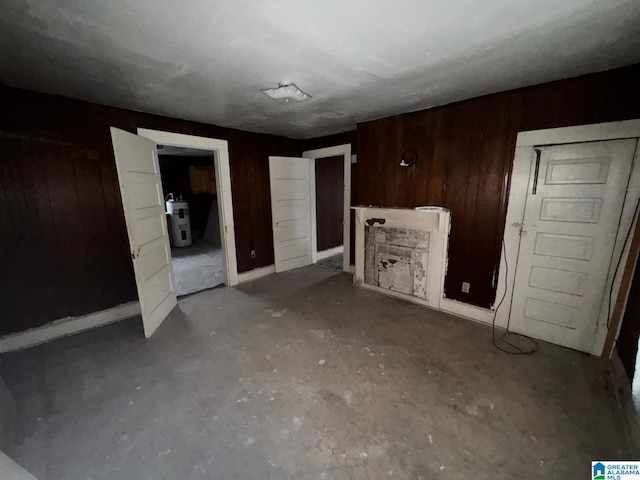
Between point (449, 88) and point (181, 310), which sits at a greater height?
point (449, 88)

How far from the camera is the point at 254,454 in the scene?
1405mm

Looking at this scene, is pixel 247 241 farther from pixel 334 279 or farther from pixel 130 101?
pixel 130 101

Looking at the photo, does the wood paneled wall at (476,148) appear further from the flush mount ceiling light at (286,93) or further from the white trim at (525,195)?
the flush mount ceiling light at (286,93)

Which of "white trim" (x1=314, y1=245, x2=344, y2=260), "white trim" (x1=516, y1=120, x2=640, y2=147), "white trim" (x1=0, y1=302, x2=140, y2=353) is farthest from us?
"white trim" (x1=314, y1=245, x2=344, y2=260)

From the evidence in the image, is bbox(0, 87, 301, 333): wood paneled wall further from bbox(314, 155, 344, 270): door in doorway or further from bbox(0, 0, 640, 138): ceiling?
bbox(314, 155, 344, 270): door in doorway

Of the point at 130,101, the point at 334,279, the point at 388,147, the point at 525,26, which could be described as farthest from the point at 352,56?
the point at 334,279

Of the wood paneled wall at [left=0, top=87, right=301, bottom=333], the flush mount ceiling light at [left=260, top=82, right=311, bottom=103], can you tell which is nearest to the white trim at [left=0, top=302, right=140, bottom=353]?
the wood paneled wall at [left=0, top=87, right=301, bottom=333]

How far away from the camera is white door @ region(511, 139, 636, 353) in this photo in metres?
2.01

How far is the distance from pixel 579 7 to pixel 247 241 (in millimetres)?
3896

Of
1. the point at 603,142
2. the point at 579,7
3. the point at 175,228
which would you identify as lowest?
the point at 175,228

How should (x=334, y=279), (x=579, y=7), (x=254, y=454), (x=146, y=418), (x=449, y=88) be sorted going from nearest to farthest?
1. (x=579, y=7)
2. (x=254, y=454)
3. (x=146, y=418)
4. (x=449, y=88)
5. (x=334, y=279)

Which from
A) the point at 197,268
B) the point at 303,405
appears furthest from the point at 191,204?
the point at 303,405

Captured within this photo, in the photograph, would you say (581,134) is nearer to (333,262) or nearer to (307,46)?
(307,46)

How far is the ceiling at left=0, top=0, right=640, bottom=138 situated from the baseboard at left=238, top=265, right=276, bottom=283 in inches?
97.3
